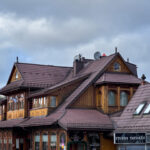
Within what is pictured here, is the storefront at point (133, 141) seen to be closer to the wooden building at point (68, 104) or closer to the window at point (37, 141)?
the wooden building at point (68, 104)

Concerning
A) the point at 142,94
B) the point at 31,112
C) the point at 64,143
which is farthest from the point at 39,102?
the point at 142,94

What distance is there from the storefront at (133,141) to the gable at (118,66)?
28.9ft

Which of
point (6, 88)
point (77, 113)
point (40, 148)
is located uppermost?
point (6, 88)

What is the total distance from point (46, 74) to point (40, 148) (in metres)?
9.63

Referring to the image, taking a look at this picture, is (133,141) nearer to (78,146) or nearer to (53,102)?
(78,146)

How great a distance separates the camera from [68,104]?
31.6 meters

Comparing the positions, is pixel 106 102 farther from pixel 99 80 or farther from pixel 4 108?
pixel 4 108

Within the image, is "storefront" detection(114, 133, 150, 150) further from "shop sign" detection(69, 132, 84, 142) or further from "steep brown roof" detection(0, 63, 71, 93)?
"steep brown roof" detection(0, 63, 71, 93)

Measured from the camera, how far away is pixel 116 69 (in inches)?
1385

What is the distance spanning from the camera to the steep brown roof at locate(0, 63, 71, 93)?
3881 centimetres

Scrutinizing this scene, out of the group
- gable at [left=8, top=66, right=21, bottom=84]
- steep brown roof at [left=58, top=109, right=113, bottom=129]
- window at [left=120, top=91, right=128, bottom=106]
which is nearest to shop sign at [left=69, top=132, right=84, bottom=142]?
steep brown roof at [left=58, top=109, right=113, bottom=129]

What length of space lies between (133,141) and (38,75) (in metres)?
16.8

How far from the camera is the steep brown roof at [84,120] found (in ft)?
94.5

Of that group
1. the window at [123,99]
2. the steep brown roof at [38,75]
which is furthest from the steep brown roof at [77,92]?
the steep brown roof at [38,75]
